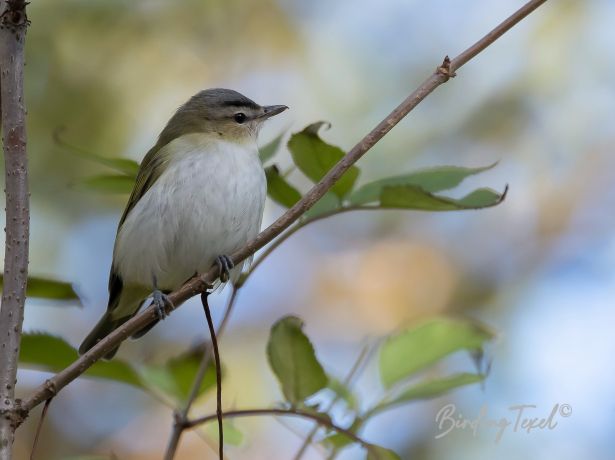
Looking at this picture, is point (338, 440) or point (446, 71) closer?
point (446, 71)

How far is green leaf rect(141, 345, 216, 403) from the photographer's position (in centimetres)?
259

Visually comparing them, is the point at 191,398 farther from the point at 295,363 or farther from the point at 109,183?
the point at 109,183

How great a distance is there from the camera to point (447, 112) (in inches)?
300

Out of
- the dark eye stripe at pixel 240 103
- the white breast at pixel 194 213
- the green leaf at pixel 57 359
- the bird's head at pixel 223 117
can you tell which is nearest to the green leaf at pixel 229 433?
the green leaf at pixel 57 359

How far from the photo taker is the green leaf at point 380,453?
6.83 feet

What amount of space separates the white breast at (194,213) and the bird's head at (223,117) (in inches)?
10.3

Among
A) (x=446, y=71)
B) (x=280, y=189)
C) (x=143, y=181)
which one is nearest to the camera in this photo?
(x=446, y=71)

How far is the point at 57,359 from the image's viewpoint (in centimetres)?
245

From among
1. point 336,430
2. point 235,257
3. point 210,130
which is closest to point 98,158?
point 235,257

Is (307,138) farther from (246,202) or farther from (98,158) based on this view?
(246,202)

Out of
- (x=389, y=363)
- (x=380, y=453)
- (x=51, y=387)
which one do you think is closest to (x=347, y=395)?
(x=389, y=363)

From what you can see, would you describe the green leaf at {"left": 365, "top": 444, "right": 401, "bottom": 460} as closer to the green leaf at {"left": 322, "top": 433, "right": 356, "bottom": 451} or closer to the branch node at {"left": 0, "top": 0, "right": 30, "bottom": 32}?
the green leaf at {"left": 322, "top": 433, "right": 356, "bottom": 451}

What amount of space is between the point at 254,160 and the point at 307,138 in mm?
1551

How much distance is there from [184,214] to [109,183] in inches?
38.2
